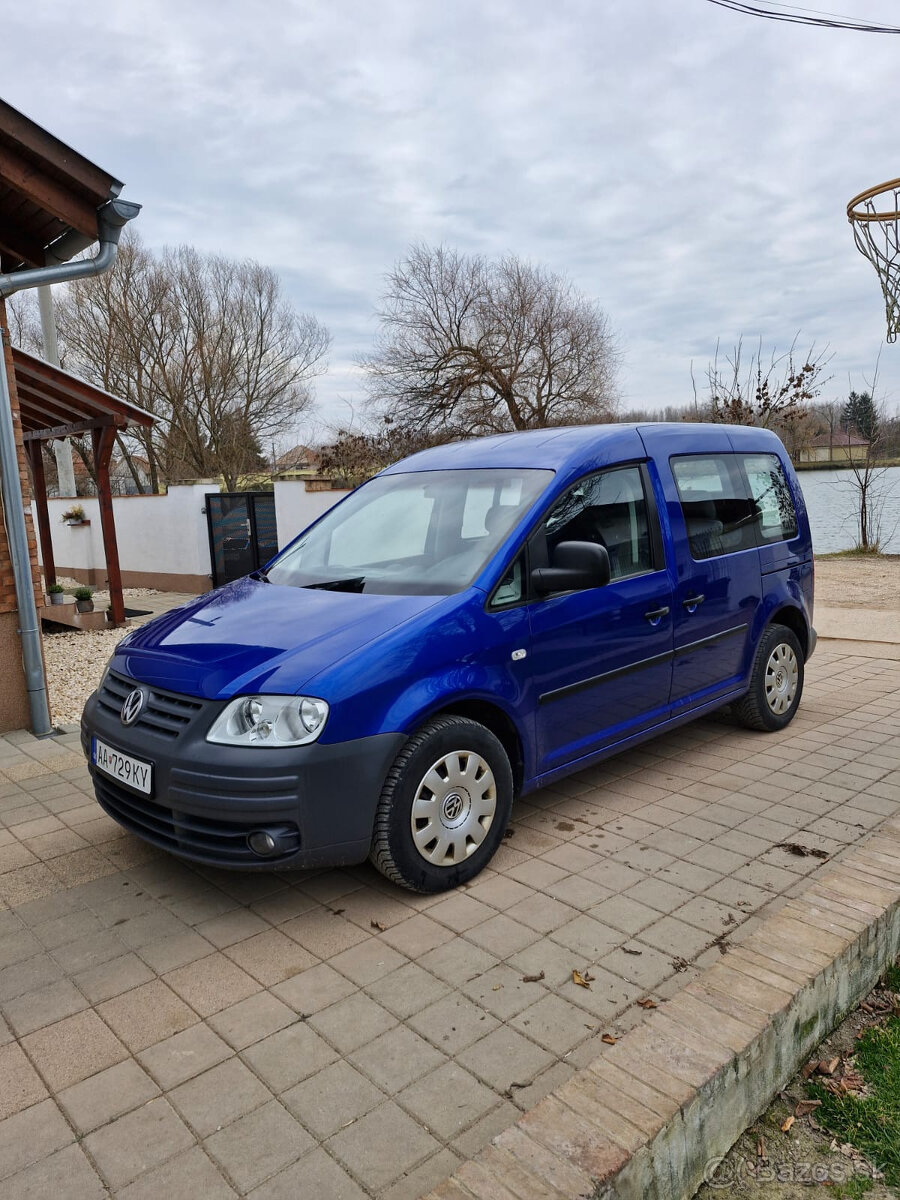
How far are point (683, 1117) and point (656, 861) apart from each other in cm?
177

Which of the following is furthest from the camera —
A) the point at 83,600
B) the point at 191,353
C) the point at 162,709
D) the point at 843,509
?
the point at 191,353

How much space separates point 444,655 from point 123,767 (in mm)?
1364

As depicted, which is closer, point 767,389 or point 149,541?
point 149,541

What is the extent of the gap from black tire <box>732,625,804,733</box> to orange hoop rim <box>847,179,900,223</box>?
5.73 m

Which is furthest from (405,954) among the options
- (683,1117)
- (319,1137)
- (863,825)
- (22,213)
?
(22,213)

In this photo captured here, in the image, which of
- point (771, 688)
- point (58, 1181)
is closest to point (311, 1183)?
point (58, 1181)

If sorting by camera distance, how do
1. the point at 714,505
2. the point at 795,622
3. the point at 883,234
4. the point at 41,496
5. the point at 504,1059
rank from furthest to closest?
the point at 41,496
the point at 883,234
the point at 795,622
the point at 714,505
the point at 504,1059

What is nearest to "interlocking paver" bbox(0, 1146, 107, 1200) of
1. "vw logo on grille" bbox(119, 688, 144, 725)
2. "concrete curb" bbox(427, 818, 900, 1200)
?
"concrete curb" bbox(427, 818, 900, 1200)

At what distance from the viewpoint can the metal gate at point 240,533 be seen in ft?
47.7

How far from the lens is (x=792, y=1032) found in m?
2.34

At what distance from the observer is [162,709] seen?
10.7 ft

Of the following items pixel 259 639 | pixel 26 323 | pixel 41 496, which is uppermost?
pixel 26 323

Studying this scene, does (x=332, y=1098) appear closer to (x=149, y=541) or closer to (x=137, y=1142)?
(x=137, y=1142)

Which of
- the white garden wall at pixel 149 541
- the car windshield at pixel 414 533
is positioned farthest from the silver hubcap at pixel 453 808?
the white garden wall at pixel 149 541
